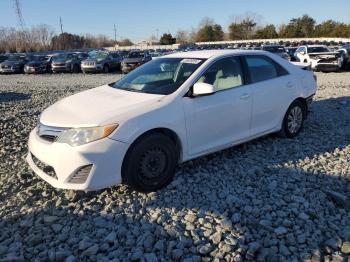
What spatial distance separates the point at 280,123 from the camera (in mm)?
5988

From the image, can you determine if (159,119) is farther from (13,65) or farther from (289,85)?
(13,65)

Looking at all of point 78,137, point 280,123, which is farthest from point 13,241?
point 280,123

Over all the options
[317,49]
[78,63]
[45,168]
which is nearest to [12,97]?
[45,168]

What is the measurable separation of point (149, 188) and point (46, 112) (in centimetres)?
161

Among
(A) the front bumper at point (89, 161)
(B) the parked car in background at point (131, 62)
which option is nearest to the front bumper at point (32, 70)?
(B) the parked car in background at point (131, 62)

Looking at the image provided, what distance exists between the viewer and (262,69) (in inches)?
224

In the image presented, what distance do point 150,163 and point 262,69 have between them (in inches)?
102

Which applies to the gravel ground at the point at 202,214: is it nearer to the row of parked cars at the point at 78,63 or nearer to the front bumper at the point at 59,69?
the row of parked cars at the point at 78,63

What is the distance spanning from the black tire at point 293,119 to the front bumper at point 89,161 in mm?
3261

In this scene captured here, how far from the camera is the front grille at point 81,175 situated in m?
3.81

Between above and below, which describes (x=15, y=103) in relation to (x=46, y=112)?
below

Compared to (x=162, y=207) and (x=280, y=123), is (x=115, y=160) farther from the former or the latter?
(x=280, y=123)

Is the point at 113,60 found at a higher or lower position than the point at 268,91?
lower

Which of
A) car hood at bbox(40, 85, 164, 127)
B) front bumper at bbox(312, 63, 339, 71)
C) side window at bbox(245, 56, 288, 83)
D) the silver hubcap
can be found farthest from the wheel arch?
front bumper at bbox(312, 63, 339, 71)
